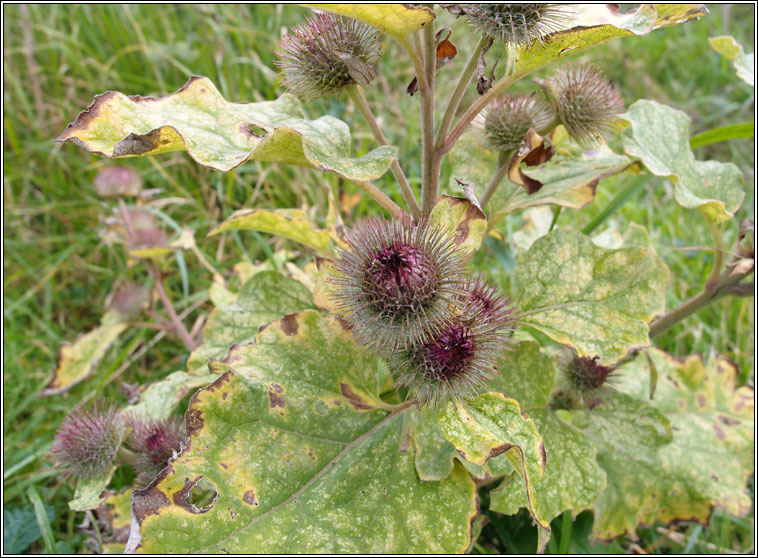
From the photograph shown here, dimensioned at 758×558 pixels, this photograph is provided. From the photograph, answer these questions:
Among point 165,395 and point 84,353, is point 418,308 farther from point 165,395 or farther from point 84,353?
point 84,353

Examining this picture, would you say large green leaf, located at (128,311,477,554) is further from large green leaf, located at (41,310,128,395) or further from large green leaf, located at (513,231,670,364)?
large green leaf, located at (41,310,128,395)

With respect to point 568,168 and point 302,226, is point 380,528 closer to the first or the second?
point 302,226

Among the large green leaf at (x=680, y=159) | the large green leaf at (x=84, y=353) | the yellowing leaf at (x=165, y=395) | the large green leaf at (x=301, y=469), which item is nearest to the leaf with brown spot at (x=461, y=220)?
the large green leaf at (x=301, y=469)

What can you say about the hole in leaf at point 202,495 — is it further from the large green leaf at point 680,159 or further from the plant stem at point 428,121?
the large green leaf at point 680,159

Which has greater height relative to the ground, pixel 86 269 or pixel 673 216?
pixel 86 269

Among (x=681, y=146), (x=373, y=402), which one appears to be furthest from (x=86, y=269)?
(x=681, y=146)

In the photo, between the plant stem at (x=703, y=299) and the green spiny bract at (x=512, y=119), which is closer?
the green spiny bract at (x=512, y=119)

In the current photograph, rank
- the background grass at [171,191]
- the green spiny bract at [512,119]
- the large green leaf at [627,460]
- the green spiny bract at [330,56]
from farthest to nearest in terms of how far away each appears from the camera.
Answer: the background grass at [171,191] < the large green leaf at [627,460] < the green spiny bract at [512,119] < the green spiny bract at [330,56]
